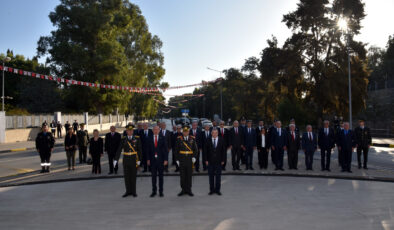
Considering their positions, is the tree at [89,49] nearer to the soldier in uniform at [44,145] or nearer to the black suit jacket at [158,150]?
the soldier in uniform at [44,145]

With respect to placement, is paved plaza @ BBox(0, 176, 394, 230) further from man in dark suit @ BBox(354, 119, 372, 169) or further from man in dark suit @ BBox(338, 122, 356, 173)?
man in dark suit @ BBox(354, 119, 372, 169)

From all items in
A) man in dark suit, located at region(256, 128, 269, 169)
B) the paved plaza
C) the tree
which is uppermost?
the tree

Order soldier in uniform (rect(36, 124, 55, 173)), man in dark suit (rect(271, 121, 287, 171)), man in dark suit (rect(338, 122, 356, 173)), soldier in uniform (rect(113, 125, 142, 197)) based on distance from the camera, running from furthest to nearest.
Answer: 1. man in dark suit (rect(271, 121, 287, 171))
2. soldier in uniform (rect(36, 124, 55, 173))
3. man in dark suit (rect(338, 122, 356, 173))
4. soldier in uniform (rect(113, 125, 142, 197))

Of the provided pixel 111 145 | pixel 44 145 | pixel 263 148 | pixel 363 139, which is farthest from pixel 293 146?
pixel 44 145

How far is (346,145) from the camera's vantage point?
12.0m

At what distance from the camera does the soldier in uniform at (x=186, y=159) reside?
850 cm

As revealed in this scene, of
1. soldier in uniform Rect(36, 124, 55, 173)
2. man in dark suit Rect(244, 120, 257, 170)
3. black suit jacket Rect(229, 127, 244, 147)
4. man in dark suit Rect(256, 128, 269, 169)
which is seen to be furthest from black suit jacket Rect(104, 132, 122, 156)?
man in dark suit Rect(256, 128, 269, 169)

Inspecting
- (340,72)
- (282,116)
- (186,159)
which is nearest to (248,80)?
(282,116)

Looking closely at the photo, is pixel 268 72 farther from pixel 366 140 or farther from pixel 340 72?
pixel 366 140

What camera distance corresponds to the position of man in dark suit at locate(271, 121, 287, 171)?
41.2ft

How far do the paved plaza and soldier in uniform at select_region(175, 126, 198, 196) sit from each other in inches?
13.6

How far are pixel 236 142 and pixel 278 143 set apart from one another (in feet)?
5.30

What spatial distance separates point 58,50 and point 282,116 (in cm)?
2865

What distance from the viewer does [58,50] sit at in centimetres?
3969
